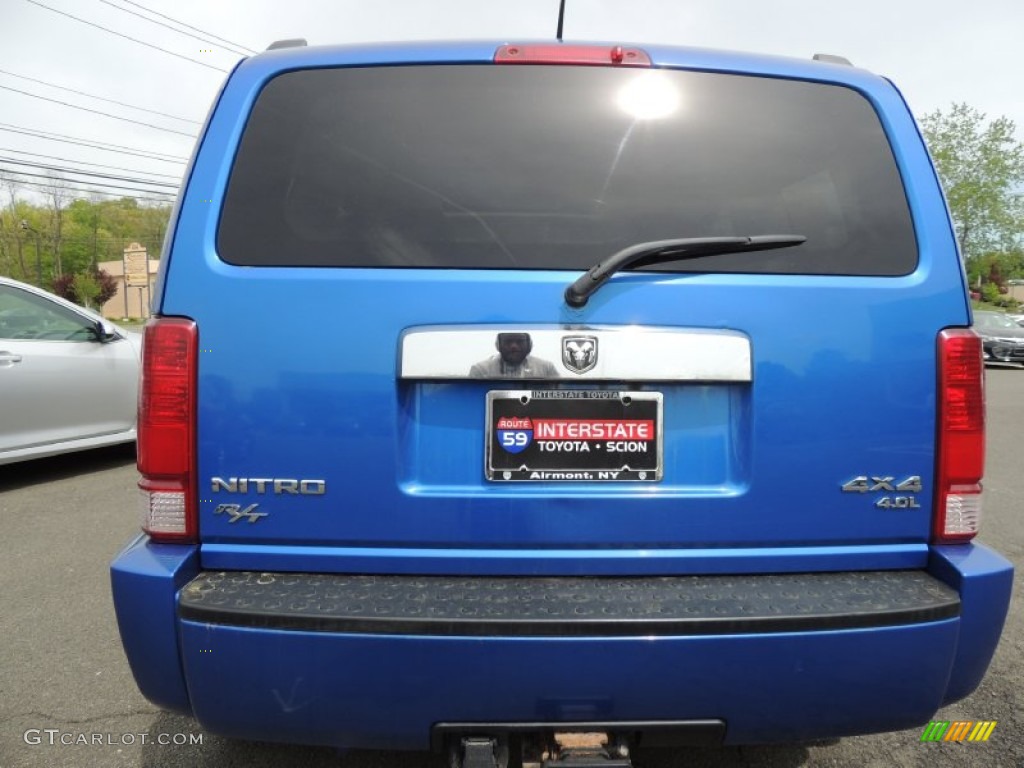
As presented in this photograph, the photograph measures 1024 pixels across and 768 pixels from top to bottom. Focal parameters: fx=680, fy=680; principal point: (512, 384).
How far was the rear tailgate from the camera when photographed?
1.58 meters

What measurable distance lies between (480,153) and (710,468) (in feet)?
3.20

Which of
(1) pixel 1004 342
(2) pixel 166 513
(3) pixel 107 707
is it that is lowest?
(3) pixel 107 707

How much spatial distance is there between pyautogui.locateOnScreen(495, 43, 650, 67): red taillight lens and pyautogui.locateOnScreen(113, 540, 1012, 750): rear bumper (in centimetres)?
135

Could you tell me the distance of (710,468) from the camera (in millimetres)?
1640

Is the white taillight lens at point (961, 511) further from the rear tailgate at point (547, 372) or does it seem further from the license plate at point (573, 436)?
the license plate at point (573, 436)

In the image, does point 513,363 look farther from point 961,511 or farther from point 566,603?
point 961,511

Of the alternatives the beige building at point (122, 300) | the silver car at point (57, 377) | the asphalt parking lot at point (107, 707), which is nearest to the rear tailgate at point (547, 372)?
the asphalt parking lot at point (107, 707)

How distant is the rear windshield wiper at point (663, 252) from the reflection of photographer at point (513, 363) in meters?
0.15

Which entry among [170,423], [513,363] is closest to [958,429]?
[513,363]

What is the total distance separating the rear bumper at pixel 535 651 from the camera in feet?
4.84

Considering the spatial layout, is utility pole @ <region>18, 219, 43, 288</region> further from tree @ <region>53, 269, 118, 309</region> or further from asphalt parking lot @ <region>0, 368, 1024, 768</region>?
asphalt parking lot @ <region>0, 368, 1024, 768</region>

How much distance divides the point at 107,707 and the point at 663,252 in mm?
2509

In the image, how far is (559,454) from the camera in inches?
64.7

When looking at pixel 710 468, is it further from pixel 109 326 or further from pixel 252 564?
pixel 109 326
